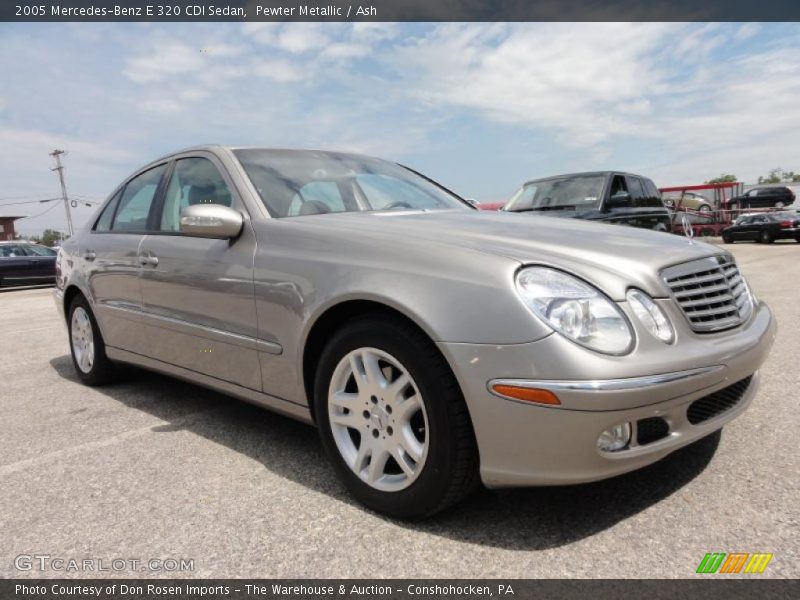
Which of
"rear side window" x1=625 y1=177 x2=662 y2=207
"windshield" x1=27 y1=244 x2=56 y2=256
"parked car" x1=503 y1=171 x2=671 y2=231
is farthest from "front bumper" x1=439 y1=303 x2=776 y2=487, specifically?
"windshield" x1=27 y1=244 x2=56 y2=256

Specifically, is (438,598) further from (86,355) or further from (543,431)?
(86,355)

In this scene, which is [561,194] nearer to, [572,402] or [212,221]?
[212,221]

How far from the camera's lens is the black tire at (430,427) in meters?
2.05

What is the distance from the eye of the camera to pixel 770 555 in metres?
1.92

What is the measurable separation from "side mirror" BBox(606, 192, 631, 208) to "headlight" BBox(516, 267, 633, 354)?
6272 millimetres

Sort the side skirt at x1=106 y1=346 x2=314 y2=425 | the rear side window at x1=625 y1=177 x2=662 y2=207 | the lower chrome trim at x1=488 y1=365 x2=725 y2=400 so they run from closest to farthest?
the lower chrome trim at x1=488 y1=365 x2=725 y2=400, the side skirt at x1=106 y1=346 x2=314 y2=425, the rear side window at x1=625 y1=177 x2=662 y2=207

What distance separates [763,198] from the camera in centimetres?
3203

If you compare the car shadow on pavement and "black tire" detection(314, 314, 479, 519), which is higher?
"black tire" detection(314, 314, 479, 519)

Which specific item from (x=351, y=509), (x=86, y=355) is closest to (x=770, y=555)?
(x=351, y=509)

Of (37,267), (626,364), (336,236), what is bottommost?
(37,267)

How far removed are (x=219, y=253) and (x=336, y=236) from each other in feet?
2.44

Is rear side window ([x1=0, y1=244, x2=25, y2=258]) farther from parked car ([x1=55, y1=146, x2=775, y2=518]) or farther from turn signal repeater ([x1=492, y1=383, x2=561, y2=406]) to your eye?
turn signal repeater ([x1=492, y1=383, x2=561, y2=406])

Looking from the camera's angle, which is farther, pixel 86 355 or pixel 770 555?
pixel 86 355

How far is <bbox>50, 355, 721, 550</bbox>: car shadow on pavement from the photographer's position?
2.16 m
